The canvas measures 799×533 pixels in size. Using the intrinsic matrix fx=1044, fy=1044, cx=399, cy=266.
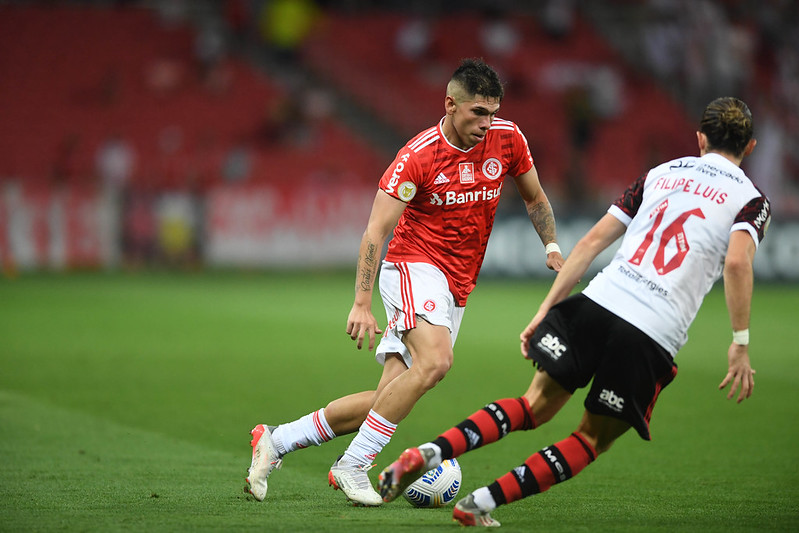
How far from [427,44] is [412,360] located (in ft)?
83.4

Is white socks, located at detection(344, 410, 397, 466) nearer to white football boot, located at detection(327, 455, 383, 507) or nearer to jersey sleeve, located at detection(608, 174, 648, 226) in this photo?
white football boot, located at detection(327, 455, 383, 507)

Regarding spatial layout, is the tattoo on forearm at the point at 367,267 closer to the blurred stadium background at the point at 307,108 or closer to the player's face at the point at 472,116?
the player's face at the point at 472,116

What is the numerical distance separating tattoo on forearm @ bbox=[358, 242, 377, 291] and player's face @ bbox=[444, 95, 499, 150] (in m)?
0.78

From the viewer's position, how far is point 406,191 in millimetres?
5586

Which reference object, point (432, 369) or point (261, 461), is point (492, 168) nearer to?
point (432, 369)

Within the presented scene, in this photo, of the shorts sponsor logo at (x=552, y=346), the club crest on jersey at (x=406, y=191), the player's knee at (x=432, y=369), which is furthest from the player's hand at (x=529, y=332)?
the club crest on jersey at (x=406, y=191)

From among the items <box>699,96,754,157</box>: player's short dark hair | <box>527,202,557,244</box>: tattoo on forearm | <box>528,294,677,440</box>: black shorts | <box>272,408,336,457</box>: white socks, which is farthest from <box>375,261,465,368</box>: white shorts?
<box>699,96,754,157</box>: player's short dark hair

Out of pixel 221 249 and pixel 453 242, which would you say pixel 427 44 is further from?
pixel 453 242

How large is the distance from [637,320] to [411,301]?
4.51 feet

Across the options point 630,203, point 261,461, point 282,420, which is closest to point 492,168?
point 630,203

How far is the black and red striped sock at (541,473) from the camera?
477 centimetres

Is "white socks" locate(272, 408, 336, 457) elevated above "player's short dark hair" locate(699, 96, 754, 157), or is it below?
below

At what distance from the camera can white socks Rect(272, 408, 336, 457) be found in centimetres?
587

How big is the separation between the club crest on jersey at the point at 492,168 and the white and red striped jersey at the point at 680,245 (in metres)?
1.12
